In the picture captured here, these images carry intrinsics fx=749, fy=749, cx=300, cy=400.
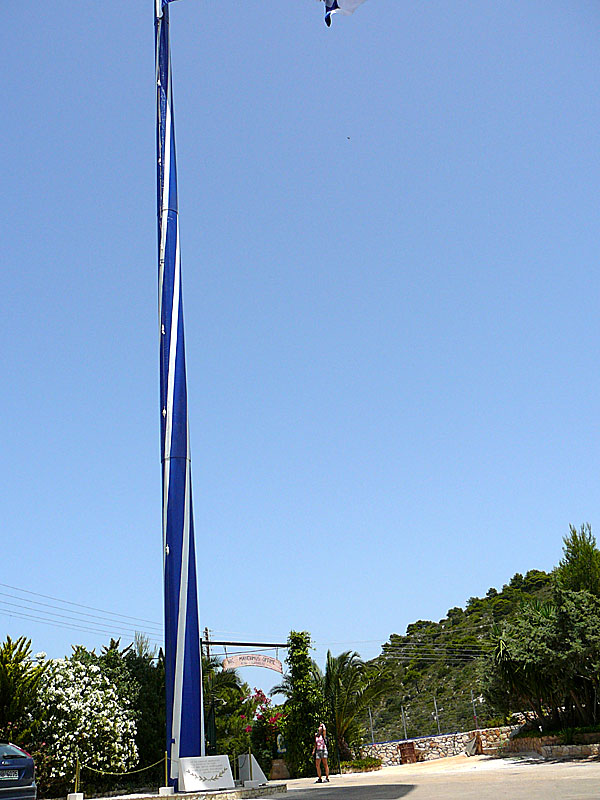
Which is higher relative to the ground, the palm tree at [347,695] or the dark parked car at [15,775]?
the palm tree at [347,695]

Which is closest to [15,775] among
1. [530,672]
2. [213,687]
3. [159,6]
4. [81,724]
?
[81,724]

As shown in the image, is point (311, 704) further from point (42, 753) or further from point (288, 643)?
point (42, 753)

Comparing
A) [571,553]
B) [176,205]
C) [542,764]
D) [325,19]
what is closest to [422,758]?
[571,553]

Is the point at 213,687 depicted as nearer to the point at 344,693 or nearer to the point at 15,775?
the point at 344,693

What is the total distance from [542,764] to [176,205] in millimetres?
16434

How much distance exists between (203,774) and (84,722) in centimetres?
426

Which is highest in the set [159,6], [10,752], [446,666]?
[159,6]

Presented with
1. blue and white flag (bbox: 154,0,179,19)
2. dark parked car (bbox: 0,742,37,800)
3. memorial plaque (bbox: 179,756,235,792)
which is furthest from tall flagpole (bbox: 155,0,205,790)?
dark parked car (bbox: 0,742,37,800)

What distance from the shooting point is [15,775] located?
1096cm

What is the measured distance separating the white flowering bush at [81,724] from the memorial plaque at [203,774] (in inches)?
151

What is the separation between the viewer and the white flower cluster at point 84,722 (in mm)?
17750

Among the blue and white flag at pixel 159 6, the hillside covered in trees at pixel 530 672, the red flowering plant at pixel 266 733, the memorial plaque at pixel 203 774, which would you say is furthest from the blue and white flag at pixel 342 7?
the red flowering plant at pixel 266 733

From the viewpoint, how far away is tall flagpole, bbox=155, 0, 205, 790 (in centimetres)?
1617

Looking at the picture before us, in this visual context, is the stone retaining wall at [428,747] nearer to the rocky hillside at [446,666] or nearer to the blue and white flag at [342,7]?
the rocky hillside at [446,666]
